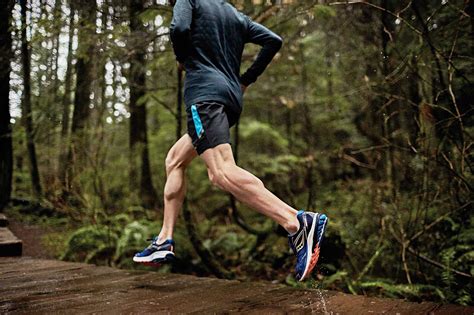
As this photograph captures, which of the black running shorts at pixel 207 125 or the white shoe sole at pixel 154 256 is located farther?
the white shoe sole at pixel 154 256

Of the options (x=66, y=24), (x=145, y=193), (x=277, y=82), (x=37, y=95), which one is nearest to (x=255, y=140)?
(x=277, y=82)

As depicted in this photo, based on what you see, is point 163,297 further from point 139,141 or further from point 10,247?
point 139,141

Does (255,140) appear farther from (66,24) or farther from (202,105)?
(202,105)

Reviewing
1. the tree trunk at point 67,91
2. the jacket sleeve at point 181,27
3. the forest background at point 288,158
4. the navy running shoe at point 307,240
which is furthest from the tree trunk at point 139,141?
→ the navy running shoe at point 307,240

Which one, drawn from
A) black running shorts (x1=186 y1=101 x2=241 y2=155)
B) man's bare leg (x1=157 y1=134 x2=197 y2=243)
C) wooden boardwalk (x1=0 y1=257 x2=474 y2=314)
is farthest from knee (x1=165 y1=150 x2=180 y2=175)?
wooden boardwalk (x1=0 y1=257 x2=474 y2=314)

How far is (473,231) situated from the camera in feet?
14.3

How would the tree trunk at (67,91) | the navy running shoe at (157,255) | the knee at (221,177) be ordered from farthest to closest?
the tree trunk at (67,91) → the navy running shoe at (157,255) → the knee at (221,177)

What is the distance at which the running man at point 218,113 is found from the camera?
267 cm

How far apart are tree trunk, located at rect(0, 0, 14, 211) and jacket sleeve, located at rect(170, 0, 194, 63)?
8.83ft

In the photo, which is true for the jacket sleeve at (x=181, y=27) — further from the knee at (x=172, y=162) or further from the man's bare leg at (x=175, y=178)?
the knee at (x=172, y=162)

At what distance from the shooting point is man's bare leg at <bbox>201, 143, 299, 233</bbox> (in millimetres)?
2701

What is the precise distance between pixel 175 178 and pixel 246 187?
835 mm

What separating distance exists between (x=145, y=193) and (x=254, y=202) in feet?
20.6

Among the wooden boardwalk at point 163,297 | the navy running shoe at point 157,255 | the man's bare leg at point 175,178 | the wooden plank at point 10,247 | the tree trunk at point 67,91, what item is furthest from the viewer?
the tree trunk at point 67,91
